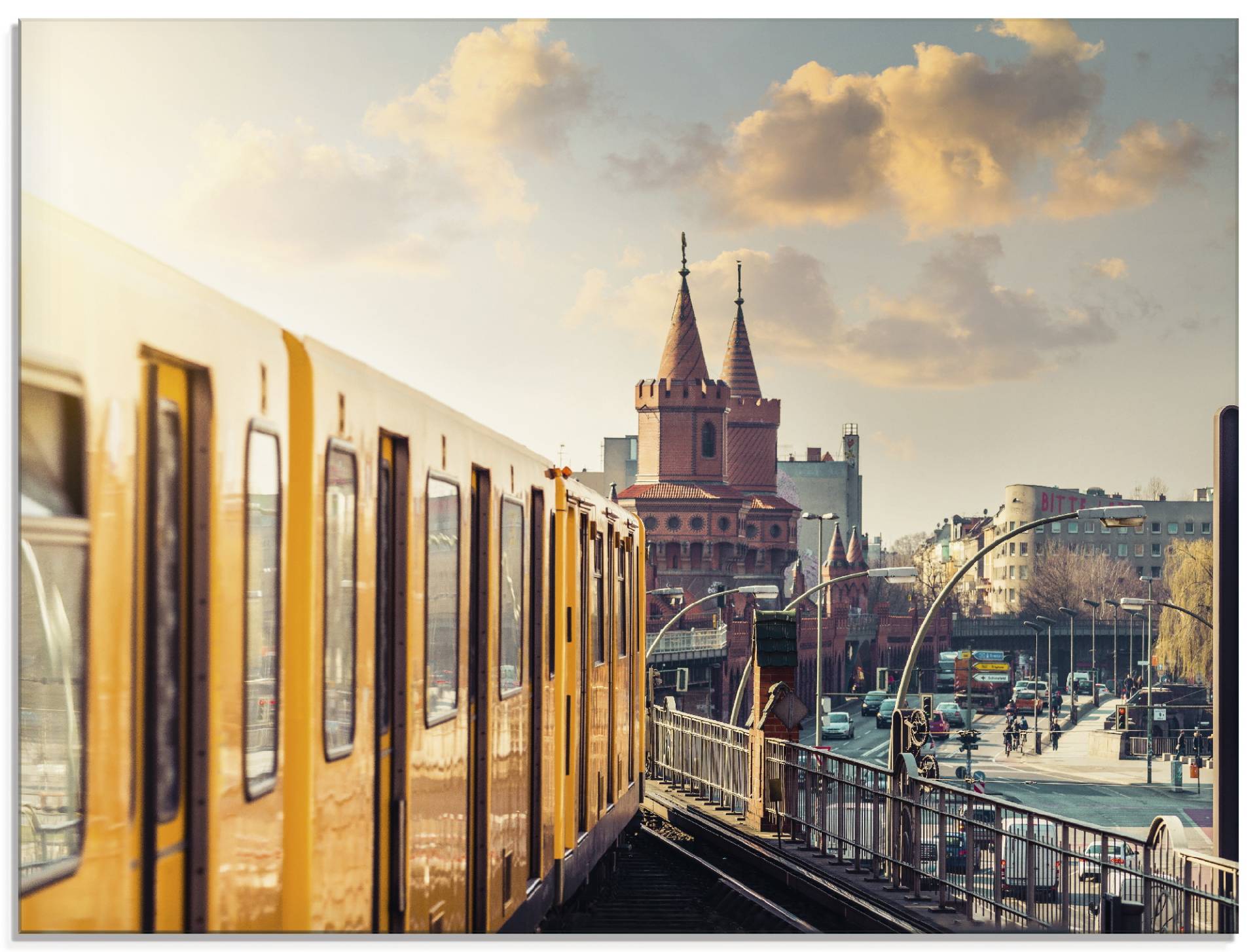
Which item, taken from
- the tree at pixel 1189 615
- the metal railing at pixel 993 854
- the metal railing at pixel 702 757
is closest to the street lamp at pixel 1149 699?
the tree at pixel 1189 615

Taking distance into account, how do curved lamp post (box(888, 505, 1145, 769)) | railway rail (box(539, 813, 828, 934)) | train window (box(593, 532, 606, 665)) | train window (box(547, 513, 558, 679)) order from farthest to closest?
curved lamp post (box(888, 505, 1145, 769))
train window (box(593, 532, 606, 665))
train window (box(547, 513, 558, 679))
railway rail (box(539, 813, 828, 934))

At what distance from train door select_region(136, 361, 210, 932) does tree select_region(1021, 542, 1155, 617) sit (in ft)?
303

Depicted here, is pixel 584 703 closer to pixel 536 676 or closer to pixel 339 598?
pixel 536 676

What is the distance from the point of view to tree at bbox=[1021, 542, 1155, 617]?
318ft

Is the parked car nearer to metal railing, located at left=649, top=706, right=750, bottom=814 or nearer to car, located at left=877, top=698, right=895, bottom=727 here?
car, located at left=877, top=698, right=895, bottom=727

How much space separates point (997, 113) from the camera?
1171cm

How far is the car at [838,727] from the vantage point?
7195cm

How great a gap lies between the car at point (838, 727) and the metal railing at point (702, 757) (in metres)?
51.1

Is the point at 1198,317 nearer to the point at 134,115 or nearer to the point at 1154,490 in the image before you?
the point at 134,115

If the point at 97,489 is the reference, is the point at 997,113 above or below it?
above

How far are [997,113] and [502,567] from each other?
21.1ft

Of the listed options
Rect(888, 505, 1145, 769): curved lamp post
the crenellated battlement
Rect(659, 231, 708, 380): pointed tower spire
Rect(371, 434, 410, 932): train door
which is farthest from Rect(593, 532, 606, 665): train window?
the crenellated battlement

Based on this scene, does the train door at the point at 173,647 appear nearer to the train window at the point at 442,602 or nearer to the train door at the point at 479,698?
the train window at the point at 442,602

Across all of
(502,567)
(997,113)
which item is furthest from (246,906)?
(997,113)
